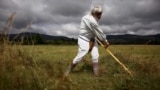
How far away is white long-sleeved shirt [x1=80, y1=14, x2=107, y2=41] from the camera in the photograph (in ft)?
26.8

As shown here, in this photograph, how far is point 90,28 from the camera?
8195mm

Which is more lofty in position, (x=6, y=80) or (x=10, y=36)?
(x=10, y=36)

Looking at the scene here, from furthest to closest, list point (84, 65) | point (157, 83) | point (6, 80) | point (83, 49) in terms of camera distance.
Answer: point (84, 65)
point (83, 49)
point (157, 83)
point (6, 80)

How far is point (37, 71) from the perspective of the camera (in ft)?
14.5

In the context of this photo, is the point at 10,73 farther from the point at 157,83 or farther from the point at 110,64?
the point at 110,64

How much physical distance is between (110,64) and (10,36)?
6131 millimetres

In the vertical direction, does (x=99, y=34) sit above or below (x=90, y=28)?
below

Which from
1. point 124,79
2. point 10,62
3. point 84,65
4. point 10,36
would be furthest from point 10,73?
point 84,65

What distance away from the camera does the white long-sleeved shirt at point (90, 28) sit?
26.8 feet

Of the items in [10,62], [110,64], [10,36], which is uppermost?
[10,36]

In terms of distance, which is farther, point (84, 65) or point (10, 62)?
point (84, 65)

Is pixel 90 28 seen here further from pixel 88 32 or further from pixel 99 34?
pixel 99 34

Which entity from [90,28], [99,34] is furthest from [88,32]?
[99,34]

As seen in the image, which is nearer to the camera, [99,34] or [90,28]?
[90,28]
